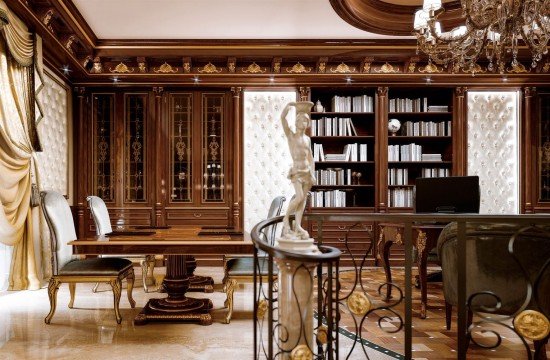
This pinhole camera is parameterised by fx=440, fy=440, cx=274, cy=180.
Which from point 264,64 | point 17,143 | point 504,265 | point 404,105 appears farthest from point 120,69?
point 504,265

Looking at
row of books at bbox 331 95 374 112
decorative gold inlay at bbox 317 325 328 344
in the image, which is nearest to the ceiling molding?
row of books at bbox 331 95 374 112

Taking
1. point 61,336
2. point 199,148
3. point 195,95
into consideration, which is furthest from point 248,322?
point 195,95

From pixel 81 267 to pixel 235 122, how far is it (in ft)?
10.8

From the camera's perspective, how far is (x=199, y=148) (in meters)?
6.11

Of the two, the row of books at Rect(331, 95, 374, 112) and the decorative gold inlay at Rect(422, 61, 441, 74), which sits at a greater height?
the decorative gold inlay at Rect(422, 61, 441, 74)

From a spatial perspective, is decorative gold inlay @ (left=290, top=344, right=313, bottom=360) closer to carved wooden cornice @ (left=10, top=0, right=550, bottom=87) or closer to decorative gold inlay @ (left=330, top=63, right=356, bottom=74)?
carved wooden cornice @ (left=10, top=0, right=550, bottom=87)

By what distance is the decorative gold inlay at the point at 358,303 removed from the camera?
6.88 ft

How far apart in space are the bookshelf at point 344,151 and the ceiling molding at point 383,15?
1.14 metres

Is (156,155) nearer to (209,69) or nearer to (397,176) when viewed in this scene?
(209,69)

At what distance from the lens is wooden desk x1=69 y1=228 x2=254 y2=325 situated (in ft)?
9.77

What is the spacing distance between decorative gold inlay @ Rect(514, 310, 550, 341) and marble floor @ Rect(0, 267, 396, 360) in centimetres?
89

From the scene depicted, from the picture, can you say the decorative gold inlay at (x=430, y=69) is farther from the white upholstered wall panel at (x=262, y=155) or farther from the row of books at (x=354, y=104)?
the white upholstered wall panel at (x=262, y=155)

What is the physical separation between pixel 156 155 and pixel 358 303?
14.9ft

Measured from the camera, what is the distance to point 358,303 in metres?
2.12
